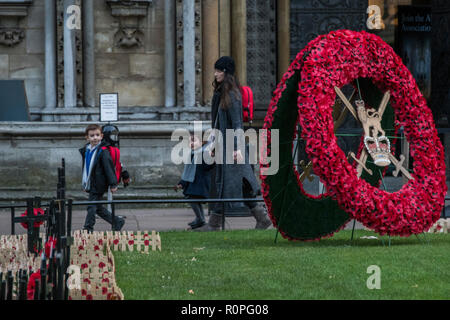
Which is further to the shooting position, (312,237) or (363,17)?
(363,17)

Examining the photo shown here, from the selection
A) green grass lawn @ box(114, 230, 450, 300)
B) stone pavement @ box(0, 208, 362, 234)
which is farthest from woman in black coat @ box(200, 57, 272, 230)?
green grass lawn @ box(114, 230, 450, 300)

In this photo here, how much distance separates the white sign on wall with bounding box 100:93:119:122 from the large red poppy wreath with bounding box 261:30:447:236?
602cm

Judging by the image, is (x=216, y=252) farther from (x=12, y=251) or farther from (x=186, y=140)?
(x=186, y=140)

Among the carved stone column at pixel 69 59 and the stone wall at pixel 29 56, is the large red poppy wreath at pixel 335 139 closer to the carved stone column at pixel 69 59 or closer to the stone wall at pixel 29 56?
the carved stone column at pixel 69 59

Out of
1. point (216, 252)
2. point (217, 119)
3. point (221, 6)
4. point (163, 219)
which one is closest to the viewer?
point (216, 252)

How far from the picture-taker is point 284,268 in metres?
9.30

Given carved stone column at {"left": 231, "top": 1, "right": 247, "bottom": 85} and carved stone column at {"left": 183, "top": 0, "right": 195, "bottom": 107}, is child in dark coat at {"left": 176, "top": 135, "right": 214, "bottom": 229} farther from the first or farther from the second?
carved stone column at {"left": 231, "top": 1, "right": 247, "bottom": 85}

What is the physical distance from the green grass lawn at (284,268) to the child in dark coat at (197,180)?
1.42 metres

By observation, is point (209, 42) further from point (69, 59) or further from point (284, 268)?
point (284, 268)

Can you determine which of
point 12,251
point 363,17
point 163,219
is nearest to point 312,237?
point 12,251

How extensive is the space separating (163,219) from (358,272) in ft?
24.1

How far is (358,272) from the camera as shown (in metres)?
8.91

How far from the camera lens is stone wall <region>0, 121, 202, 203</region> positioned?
1841 cm

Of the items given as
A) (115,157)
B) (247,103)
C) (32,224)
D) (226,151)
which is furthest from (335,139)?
(115,157)
